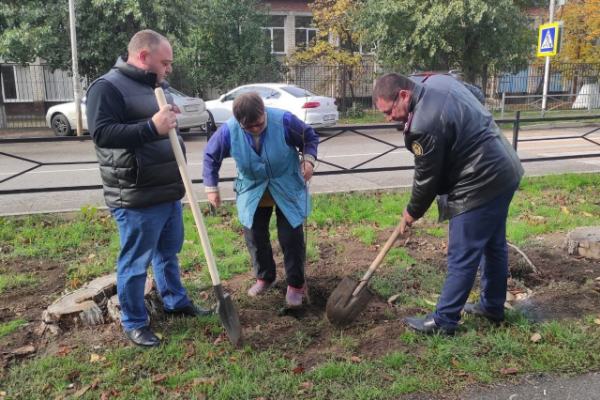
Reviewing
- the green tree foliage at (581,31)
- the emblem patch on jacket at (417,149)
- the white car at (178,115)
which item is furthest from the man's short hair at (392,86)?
the green tree foliage at (581,31)

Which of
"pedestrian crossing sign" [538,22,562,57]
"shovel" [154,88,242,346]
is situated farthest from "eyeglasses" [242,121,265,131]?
"pedestrian crossing sign" [538,22,562,57]

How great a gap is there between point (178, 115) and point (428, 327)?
11.2 meters

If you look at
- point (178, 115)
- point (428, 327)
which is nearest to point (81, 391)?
point (428, 327)

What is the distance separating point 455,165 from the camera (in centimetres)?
326

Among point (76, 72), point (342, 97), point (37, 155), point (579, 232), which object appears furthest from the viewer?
point (342, 97)

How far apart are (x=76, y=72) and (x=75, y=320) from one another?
12983mm

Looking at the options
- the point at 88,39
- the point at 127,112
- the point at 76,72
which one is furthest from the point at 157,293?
the point at 88,39

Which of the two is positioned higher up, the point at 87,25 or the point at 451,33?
the point at 87,25

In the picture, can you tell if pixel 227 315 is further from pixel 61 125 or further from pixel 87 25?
pixel 87 25

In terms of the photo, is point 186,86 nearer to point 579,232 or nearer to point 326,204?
point 326,204

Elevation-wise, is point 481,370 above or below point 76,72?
below

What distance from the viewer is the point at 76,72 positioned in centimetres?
1484

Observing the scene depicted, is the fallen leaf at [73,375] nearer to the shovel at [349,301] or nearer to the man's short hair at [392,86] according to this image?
the shovel at [349,301]

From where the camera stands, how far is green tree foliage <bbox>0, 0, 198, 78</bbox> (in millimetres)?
15125
